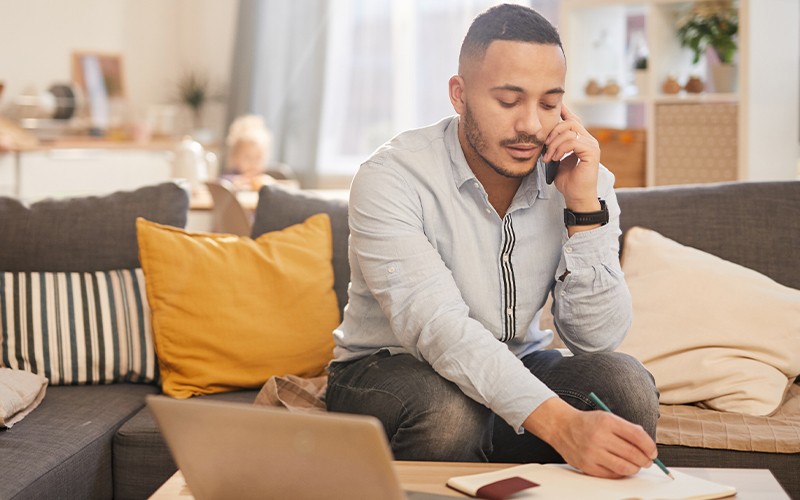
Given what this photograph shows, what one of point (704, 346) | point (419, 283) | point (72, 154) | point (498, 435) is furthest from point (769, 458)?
point (72, 154)

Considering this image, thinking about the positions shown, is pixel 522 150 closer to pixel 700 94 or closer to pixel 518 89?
pixel 518 89

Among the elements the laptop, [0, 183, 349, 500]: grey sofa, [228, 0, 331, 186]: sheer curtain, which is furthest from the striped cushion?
[228, 0, 331, 186]: sheer curtain

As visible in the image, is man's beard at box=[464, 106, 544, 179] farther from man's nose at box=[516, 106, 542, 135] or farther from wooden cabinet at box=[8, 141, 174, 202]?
wooden cabinet at box=[8, 141, 174, 202]

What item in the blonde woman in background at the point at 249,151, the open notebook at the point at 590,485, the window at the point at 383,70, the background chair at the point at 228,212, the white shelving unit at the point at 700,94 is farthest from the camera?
the window at the point at 383,70

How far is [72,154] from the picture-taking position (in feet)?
19.0

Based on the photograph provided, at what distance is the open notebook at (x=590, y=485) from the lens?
1.38 metres

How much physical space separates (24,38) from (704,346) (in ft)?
16.8

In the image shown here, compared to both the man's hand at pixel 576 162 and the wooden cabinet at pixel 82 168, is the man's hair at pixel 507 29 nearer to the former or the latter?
the man's hand at pixel 576 162

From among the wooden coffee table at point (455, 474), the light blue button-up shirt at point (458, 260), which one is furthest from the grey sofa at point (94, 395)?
the light blue button-up shirt at point (458, 260)

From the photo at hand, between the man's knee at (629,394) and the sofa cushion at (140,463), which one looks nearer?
the man's knee at (629,394)

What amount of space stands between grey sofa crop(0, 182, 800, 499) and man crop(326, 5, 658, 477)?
332mm

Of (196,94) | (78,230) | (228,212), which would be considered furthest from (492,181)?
(196,94)

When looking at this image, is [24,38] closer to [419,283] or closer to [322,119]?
[322,119]

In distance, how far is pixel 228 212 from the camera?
3.69 metres
